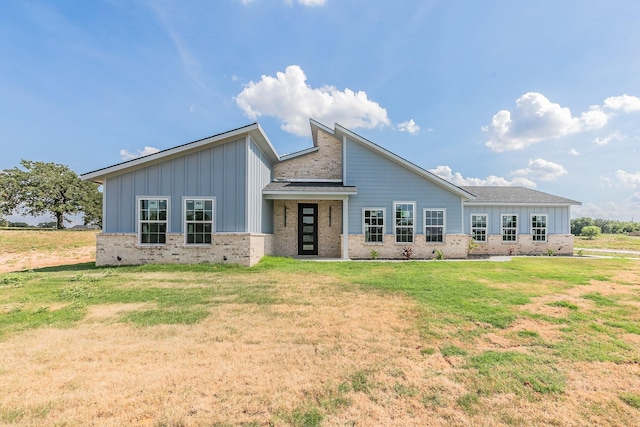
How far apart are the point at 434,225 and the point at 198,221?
37.3 ft

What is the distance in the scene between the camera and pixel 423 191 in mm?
14891

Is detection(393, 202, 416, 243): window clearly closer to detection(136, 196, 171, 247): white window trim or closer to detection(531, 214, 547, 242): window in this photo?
detection(531, 214, 547, 242): window

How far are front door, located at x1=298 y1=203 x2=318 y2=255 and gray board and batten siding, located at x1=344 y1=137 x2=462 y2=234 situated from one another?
2.22 m

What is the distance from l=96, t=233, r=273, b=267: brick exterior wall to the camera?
37.2ft

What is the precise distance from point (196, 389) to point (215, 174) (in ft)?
31.3

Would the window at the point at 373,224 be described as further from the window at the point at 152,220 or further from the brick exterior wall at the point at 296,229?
the window at the point at 152,220

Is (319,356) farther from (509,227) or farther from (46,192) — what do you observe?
(46,192)

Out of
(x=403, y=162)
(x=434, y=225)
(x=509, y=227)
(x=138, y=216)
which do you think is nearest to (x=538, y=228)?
(x=509, y=227)

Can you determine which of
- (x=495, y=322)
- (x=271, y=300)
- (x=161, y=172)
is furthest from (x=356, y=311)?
(x=161, y=172)

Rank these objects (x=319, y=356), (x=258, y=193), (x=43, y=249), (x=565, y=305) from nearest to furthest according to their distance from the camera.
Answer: (x=319, y=356)
(x=565, y=305)
(x=258, y=193)
(x=43, y=249)

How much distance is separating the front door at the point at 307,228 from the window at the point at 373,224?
265 cm

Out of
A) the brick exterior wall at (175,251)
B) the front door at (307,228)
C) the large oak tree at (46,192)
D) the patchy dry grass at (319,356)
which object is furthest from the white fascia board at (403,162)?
the large oak tree at (46,192)

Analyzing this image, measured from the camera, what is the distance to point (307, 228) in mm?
15531

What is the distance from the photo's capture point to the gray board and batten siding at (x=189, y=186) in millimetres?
11484
